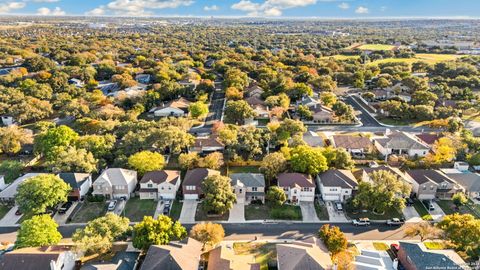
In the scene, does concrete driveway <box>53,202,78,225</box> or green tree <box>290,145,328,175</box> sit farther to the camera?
green tree <box>290,145,328,175</box>

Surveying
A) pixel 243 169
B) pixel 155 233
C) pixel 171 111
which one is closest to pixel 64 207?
pixel 155 233

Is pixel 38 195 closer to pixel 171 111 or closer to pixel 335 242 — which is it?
Answer: pixel 335 242

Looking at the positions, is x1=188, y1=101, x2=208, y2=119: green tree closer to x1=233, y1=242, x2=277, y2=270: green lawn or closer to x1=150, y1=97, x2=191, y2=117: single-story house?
x1=150, y1=97, x2=191, y2=117: single-story house

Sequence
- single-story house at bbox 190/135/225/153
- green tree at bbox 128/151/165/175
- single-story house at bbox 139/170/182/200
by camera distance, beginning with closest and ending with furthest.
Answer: single-story house at bbox 139/170/182/200, green tree at bbox 128/151/165/175, single-story house at bbox 190/135/225/153

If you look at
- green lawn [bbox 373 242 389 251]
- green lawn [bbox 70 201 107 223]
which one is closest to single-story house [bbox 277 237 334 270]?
green lawn [bbox 373 242 389 251]

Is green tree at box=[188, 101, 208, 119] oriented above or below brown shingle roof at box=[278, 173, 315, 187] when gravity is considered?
above

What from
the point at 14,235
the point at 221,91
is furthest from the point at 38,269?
the point at 221,91
